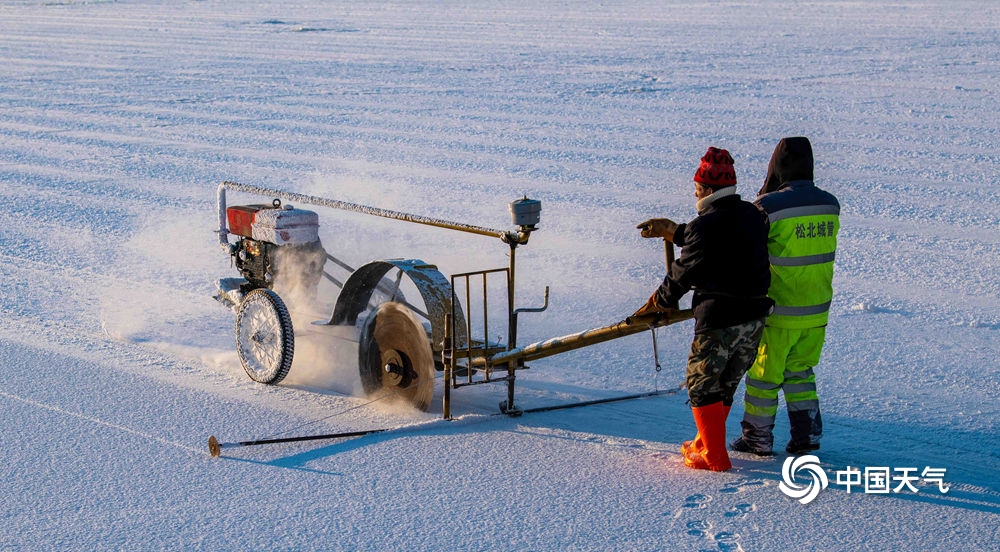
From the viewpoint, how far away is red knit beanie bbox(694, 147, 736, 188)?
4.11 metres

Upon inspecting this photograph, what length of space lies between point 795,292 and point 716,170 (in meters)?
0.65

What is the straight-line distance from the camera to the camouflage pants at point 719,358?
13.9 feet

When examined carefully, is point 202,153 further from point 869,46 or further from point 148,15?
point 148,15

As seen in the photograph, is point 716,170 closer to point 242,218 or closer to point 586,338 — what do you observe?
point 586,338

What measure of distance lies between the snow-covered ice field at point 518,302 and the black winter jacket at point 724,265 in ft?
2.32

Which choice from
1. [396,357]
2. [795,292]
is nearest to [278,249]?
[396,357]

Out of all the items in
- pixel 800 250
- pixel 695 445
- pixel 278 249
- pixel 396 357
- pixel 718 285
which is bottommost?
pixel 695 445

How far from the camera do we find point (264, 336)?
216 inches

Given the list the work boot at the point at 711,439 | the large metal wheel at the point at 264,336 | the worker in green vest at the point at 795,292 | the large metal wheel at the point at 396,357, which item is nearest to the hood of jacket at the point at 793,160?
the worker in green vest at the point at 795,292

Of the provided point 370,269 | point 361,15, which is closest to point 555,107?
point 370,269

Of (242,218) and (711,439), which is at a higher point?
(242,218)

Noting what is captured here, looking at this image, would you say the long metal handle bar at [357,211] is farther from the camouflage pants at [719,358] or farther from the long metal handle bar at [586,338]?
the camouflage pants at [719,358]

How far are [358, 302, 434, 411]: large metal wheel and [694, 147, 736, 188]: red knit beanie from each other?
1.53m

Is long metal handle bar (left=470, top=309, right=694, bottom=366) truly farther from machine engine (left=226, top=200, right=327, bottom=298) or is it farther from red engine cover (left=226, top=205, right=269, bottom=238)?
red engine cover (left=226, top=205, right=269, bottom=238)
